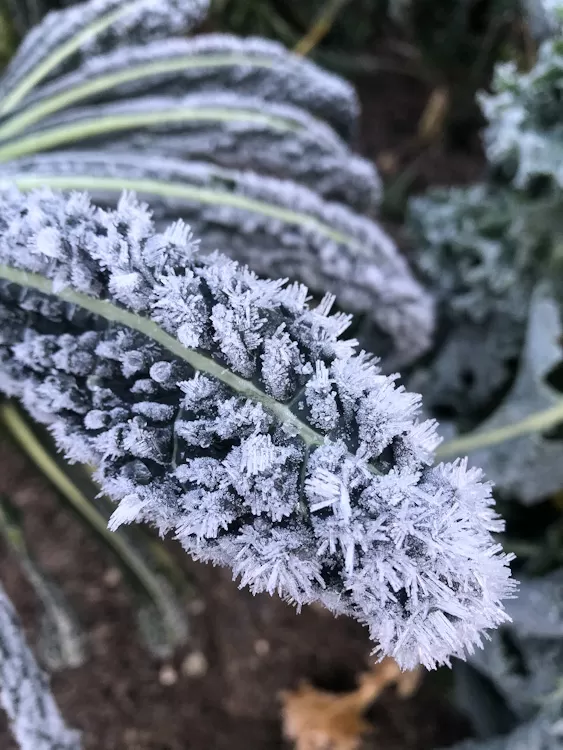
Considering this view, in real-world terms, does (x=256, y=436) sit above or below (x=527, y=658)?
above

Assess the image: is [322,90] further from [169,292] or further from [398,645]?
[398,645]

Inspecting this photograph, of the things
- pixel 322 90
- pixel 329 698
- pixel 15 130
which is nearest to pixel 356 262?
pixel 322 90

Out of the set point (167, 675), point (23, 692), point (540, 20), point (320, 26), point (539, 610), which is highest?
point (540, 20)

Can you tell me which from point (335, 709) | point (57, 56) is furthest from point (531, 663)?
point (57, 56)

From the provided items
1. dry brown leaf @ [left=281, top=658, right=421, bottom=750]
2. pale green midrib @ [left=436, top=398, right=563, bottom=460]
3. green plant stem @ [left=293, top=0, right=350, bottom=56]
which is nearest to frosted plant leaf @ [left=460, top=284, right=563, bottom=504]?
pale green midrib @ [left=436, top=398, right=563, bottom=460]

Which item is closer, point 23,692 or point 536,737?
point 23,692

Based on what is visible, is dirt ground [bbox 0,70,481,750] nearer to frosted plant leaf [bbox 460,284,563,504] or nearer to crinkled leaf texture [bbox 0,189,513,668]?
frosted plant leaf [bbox 460,284,563,504]

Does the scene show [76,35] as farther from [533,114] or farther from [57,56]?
[533,114]
